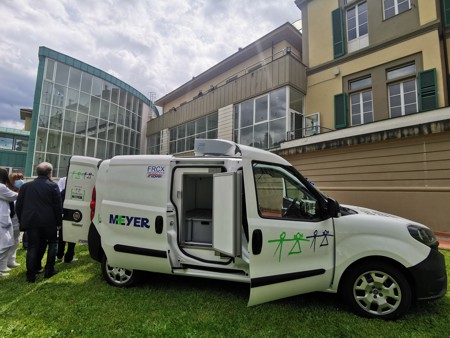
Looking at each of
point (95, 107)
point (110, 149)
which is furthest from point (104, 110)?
point (110, 149)

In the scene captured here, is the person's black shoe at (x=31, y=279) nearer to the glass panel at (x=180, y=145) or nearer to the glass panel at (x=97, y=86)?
the glass panel at (x=180, y=145)

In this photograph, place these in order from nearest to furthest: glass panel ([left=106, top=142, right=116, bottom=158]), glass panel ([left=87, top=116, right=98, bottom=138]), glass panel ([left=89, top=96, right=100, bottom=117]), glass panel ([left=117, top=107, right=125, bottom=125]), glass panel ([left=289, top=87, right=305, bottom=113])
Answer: glass panel ([left=289, top=87, right=305, bottom=113]) → glass panel ([left=87, top=116, right=98, bottom=138]) → glass panel ([left=89, top=96, right=100, bottom=117]) → glass panel ([left=106, top=142, right=116, bottom=158]) → glass panel ([left=117, top=107, right=125, bottom=125])

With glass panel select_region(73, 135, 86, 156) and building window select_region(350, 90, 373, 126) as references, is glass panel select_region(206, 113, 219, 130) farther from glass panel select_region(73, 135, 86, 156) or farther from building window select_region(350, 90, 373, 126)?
glass panel select_region(73, 135, 86, 156)

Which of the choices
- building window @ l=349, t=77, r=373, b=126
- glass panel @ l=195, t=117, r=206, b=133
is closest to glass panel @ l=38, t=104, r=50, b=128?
glass panel @ l=195, t=117, r=206, b=133

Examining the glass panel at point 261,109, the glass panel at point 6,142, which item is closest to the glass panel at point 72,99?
the glass panel at point 6,142

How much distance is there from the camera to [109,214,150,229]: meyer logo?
3318 mm

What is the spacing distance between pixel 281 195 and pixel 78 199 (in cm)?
359

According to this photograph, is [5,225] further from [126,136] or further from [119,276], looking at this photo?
[126,136]

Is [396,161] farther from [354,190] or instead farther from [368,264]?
[368,264]

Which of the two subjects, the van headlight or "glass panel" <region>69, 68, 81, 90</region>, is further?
"glass panel" <region>69, 68, 81, 90</region>

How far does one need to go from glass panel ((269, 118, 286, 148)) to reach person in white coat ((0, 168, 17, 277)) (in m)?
9.36

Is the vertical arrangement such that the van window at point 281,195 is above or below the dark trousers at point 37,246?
above

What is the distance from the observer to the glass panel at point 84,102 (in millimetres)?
18672

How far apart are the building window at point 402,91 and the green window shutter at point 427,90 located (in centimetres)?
33
